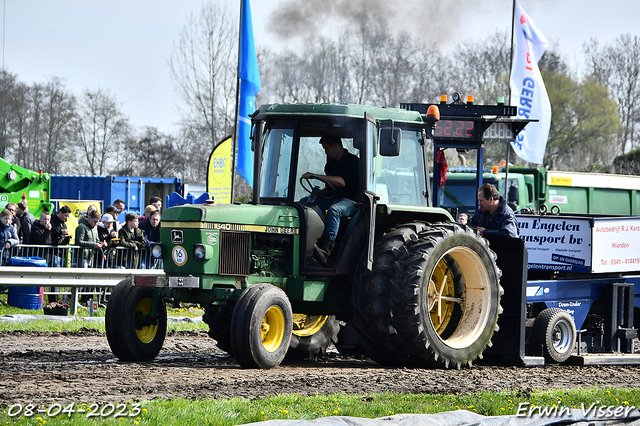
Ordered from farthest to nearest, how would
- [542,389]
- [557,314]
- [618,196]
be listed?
[618,196], [557,314], [542,389]

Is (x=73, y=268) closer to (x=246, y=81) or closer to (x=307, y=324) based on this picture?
(x=246, y=81)

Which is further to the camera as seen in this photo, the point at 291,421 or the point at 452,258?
the point at 452,258

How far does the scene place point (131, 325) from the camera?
7875mm

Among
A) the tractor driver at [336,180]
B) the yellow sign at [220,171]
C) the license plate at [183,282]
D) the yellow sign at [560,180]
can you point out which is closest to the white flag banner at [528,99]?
the yellow sign at [560,180]

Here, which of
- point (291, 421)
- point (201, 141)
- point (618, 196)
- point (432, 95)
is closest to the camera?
point (291, 421)

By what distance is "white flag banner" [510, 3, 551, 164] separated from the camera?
1917 centimetres

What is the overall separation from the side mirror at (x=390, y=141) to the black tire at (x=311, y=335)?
246 centimetres

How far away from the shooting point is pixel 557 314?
366 inches

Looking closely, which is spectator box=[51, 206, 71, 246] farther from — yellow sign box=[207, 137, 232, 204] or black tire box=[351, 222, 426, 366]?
black tire box=[351, 222, 426, 366]

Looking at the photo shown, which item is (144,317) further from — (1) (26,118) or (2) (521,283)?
(1) (26,118)

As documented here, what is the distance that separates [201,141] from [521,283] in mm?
35661

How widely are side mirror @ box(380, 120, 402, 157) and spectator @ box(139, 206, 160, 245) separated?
28.2ft

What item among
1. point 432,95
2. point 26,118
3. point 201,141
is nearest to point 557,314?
point 432,95

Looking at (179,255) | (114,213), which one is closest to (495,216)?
(179,255)
